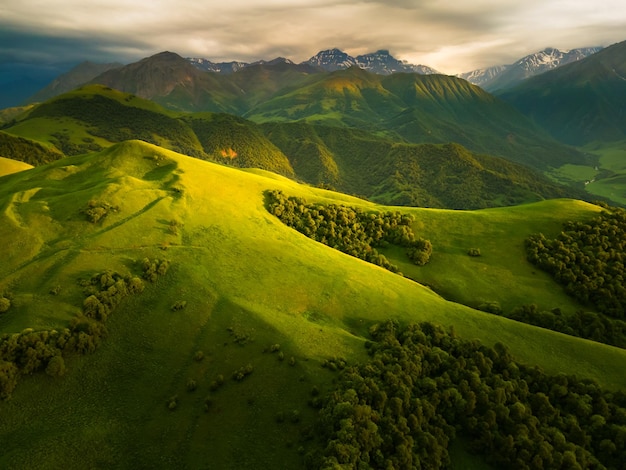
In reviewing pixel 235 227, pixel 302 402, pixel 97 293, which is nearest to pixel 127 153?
pixel 235 227

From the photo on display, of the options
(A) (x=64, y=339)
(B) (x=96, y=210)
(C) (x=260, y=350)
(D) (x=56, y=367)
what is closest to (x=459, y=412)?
(C) (x=260, y=350)

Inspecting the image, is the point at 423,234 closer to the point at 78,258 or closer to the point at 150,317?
the point at 150,317

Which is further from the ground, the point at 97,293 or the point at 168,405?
the point at 97,293

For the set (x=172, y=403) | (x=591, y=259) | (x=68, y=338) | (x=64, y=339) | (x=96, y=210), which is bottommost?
(x=172, y=403)

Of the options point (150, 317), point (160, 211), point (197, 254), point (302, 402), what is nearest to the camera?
point (302, 402)

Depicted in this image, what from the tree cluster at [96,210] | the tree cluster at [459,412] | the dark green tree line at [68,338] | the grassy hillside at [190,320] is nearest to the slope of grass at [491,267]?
the grassy hillside at [190,320]

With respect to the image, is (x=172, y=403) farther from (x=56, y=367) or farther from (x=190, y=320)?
(x=56, y=367)
